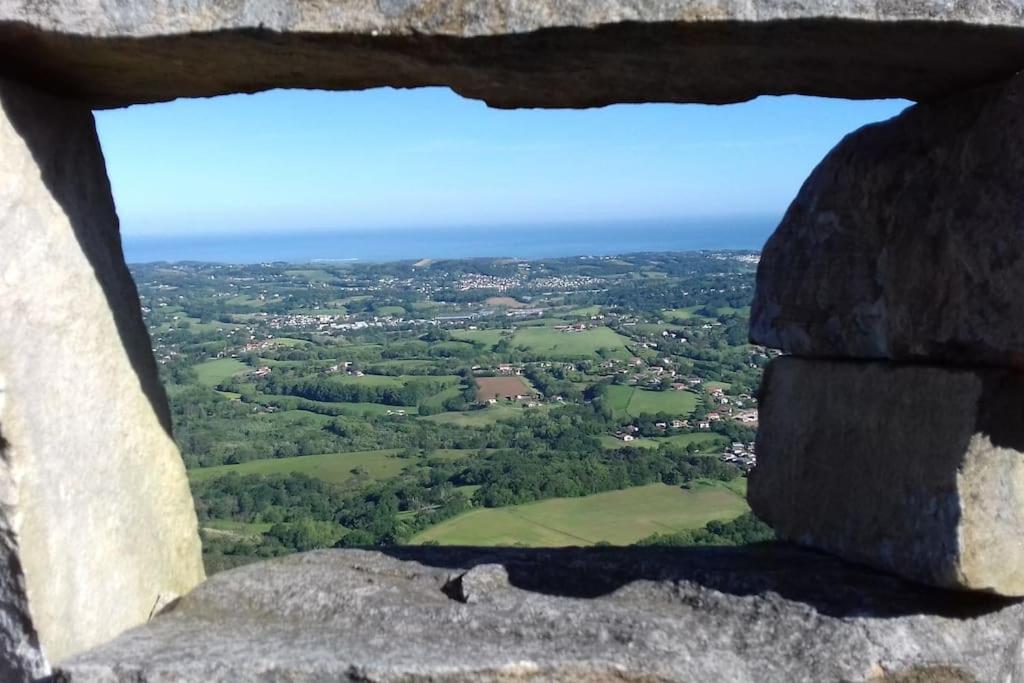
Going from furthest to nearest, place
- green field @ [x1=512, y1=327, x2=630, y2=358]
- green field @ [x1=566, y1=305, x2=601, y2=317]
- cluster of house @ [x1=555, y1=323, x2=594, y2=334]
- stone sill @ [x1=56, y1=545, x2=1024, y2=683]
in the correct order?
green field @ [x1=566, y1=305, x2=601, y2=317], cluster of house @ [x1=555, y1=323, x2=594, y2=334], green field @ [x1=512, y1=327, x2=630, y2=358], stone sill @ [x1=56, y1=545, x2=1024, y2=683]

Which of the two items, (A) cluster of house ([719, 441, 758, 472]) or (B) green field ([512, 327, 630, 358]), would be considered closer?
(A) cluster of house ([719, 441, 758, 472])

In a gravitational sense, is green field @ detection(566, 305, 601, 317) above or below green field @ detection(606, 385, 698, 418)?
above

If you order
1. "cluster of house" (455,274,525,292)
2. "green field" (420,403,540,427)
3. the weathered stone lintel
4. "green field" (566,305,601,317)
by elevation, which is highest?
the weathered stone lintel

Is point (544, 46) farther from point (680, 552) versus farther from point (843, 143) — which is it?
point (680, 552)

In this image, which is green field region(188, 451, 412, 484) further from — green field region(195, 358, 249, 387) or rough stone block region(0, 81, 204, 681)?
rough stone block region(0, 81, 204, 681)

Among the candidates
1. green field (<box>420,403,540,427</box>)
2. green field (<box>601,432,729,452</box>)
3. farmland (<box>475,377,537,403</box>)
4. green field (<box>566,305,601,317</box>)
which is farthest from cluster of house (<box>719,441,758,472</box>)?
green field (<box>566,305,601,317</box>)

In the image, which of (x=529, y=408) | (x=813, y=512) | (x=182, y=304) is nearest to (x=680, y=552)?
Answer: (x=813, y=512)

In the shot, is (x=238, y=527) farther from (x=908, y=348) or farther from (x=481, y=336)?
(x=481, y=336)

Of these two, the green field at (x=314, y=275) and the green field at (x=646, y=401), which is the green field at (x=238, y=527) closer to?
the green field at (x=646, y=401)

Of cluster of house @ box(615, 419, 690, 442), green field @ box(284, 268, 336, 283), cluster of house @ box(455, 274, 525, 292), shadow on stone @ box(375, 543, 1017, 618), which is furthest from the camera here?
cluster of house @ box(455, 274, 525, 292)
